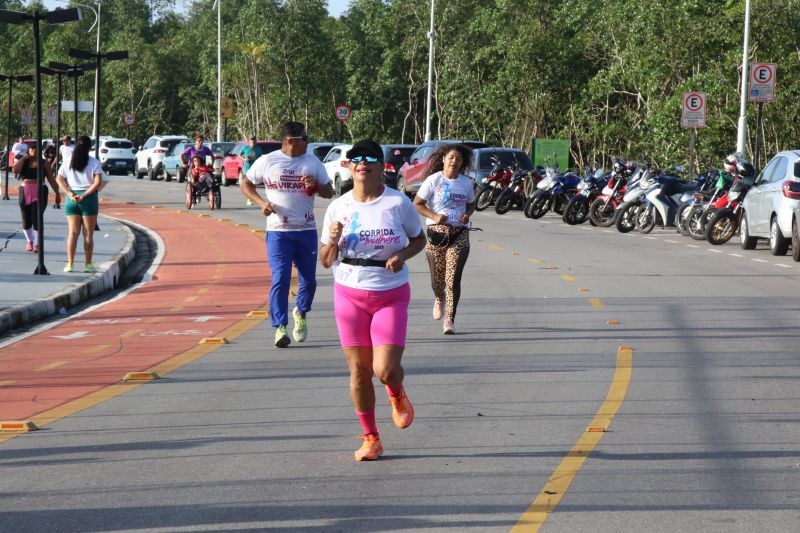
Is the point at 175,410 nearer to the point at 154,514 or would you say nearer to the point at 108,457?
the point at 108,457

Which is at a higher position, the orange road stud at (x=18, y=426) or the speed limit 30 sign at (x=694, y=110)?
the speed limit 30 sign at (x=694, y=110)

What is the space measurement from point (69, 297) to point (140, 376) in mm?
5683

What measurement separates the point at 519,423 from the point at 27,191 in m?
14.2

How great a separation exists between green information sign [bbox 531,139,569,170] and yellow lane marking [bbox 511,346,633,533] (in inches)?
1276

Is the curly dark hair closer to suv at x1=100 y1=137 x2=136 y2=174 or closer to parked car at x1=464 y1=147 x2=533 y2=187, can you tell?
parked car at x1=464 y1=147 x2=533 y2=187

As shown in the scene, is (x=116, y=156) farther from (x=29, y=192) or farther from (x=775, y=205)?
(x=775, y=205)

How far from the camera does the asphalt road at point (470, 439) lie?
20.7 feet

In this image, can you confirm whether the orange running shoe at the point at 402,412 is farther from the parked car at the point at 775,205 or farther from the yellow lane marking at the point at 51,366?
the parked car at the point at 775,205

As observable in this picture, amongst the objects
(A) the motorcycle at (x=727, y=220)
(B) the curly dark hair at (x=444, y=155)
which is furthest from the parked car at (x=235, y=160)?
(B) the curly dark hair at (x=444, y=155)

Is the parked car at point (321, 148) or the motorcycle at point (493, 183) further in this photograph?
the parked car at point (321, 148)

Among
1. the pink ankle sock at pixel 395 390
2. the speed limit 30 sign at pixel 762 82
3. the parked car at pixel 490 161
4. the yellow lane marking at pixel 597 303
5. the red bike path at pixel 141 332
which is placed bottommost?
the red bike path at pixel 141 332

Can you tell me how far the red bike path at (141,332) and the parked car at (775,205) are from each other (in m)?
8.11

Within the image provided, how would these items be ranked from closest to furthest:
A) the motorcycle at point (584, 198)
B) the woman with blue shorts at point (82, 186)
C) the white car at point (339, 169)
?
the woman with blue shorts at point (82, 186), the motorcycle at point (584, 198), the white car at point (339, 169)

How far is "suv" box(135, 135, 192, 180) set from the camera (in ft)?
181
